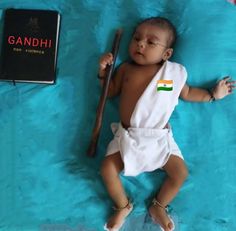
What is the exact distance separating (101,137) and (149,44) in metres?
0.39

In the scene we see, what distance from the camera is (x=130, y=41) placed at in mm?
1455

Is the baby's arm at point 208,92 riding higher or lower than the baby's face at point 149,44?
lower

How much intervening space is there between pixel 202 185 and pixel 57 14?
0.85 m

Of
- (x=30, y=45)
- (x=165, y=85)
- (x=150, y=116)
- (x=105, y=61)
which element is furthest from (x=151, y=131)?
(x=30, y=45)

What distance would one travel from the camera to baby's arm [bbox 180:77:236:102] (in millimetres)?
1387

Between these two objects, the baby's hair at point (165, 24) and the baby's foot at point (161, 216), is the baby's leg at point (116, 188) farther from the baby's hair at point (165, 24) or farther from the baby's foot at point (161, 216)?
the baby's hair at point (165, 24)

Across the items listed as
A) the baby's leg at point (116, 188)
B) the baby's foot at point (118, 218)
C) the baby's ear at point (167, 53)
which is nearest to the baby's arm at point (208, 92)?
the baby's ear at point (167, 53)

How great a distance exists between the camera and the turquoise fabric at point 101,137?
139 centimetres

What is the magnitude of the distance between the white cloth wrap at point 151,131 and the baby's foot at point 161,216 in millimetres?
137

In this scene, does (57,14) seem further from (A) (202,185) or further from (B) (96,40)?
(A) (202,185)

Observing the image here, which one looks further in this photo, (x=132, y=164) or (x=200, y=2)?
(x=200, y=2)

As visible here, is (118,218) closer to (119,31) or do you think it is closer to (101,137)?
(101,137)

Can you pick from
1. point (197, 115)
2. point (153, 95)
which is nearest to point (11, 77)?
point (153, 95)

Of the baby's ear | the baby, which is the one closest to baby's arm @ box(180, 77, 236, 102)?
the baby
